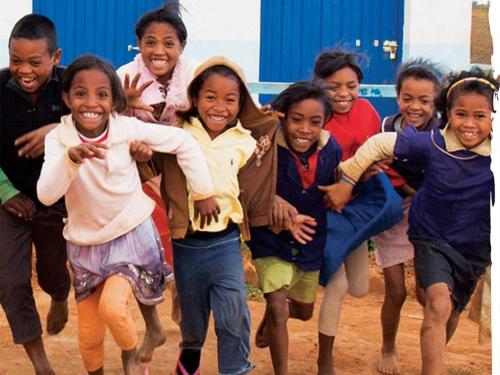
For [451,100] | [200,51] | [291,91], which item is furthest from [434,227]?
[200,51]

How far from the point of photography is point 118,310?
4277 mm

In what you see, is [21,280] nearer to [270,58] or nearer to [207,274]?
[207,274]

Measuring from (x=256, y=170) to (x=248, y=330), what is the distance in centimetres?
76

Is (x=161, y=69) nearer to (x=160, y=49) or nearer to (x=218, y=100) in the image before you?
(x=160, y=49)

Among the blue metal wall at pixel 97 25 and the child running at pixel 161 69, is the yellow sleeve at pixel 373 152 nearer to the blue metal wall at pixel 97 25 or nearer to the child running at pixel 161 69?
the child running at pixel 161 69

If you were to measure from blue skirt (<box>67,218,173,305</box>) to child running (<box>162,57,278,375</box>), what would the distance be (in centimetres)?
17

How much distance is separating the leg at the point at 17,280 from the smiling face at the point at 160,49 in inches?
41.2

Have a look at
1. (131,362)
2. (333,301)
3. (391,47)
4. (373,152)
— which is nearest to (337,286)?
(333,301)

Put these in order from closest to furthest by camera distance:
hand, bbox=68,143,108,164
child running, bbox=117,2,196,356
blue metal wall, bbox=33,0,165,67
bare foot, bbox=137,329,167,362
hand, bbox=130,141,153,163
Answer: hand, bbox=68,143,108,164 → hand, bbox=130,141,153,163 → child running, bbox=117,2,196,356 → bare foot, bbox=137,329,167,362 → blue metal wall, bbox=33,0,165,67

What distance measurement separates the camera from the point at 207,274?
460 cm

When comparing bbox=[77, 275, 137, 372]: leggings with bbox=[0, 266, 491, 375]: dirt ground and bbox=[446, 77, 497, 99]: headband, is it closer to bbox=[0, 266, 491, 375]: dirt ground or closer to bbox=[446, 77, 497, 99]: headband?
bbox=[0, 266, 491, 375]: dirt ground

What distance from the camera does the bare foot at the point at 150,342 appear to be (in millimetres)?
5332

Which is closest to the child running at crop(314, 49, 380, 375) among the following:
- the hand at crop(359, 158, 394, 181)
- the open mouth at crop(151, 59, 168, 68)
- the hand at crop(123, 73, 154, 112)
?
the hand at crop(359, 158, 394, 181)

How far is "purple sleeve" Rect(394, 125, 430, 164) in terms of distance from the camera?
189 inches
